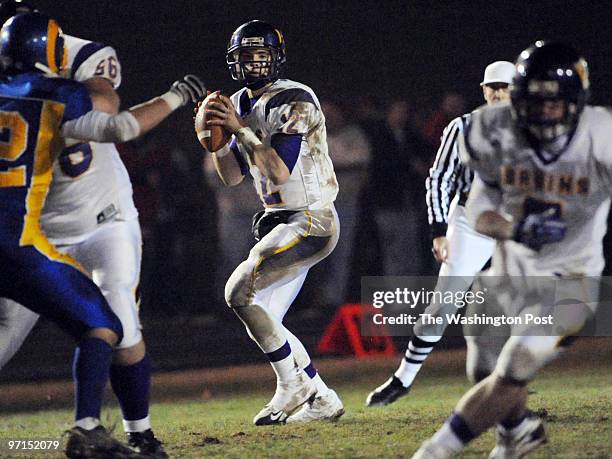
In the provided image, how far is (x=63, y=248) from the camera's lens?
4.48 metres

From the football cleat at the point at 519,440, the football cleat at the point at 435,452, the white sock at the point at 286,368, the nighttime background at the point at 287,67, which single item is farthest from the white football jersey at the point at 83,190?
the nighttime background at the point at 287,67

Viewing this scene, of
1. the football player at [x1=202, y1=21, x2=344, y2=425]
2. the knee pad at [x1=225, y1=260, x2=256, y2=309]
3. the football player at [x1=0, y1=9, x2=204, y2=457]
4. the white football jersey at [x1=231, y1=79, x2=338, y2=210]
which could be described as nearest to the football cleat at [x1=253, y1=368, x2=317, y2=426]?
the football player at [x1=202, y1=21, x2=344, y2=425]

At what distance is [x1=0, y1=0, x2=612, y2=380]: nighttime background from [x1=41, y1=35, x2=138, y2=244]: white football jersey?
2.99m

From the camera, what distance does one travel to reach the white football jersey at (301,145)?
505 centimetres

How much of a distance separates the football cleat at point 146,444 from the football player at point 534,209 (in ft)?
3.54

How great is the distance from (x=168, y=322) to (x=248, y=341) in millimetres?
652

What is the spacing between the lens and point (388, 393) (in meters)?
5.64

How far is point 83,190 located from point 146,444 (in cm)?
98

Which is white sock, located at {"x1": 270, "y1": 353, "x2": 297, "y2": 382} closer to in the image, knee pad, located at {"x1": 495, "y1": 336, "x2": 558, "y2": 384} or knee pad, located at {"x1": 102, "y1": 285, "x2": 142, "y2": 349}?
knee pad, located at {"x1": 102, "y1": 285, "x2": 142, "y2": 349}

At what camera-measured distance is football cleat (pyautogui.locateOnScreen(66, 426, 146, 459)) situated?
4004mm

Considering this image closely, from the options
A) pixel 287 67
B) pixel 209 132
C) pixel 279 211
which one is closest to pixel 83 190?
pixel 209 132

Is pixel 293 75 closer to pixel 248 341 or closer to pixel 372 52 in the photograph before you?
pixel 372 52

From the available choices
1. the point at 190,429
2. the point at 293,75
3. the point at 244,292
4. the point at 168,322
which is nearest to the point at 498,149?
the point at 244,292

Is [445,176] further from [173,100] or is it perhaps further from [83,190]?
[83,190]
